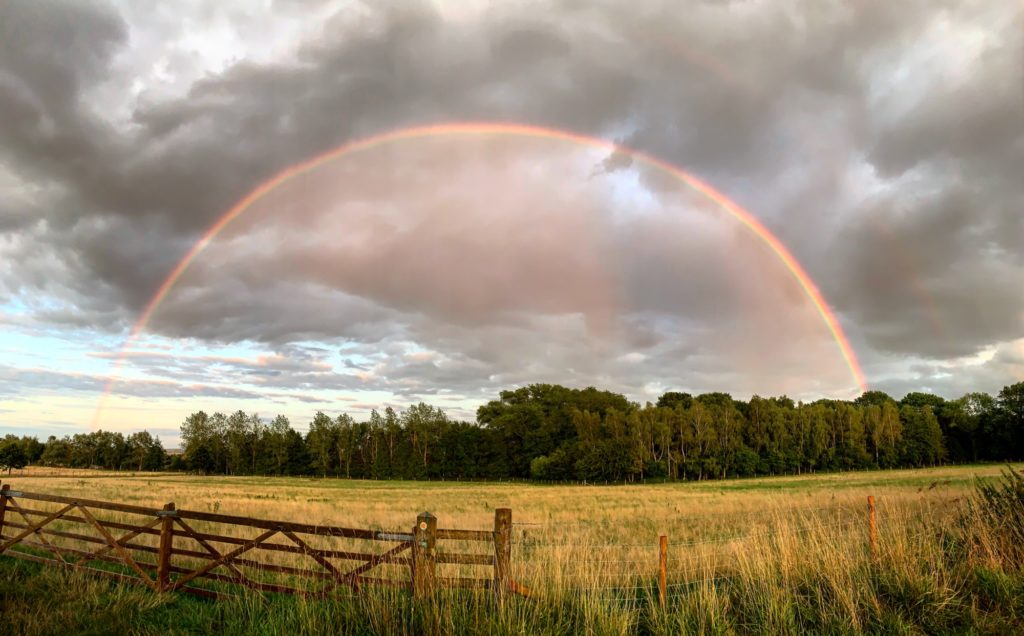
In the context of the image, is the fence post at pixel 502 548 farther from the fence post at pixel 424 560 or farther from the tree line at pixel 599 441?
the tree line at pixel 599 441

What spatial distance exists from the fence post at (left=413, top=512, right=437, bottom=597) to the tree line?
292 ft

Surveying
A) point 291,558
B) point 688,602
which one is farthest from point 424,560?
point 291,558

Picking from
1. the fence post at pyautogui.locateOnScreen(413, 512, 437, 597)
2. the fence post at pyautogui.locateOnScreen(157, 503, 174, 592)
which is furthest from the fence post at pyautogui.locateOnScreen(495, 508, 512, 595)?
Result: the fence post at pyautogui.locateOnScreen(157, 503, 174, 592)

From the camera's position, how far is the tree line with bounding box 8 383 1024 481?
9700cm

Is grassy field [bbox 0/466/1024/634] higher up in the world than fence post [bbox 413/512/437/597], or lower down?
lower down

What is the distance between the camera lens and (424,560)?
25.1 ft

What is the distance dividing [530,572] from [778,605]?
318cm

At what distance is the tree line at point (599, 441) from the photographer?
97.0 meters

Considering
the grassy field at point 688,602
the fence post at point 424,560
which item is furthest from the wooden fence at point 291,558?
the grassy field at point 688,602

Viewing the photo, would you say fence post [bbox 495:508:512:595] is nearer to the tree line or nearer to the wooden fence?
the wooden fence

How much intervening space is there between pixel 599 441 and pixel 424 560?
9103 cm

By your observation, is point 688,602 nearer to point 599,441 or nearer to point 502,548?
point 502,548

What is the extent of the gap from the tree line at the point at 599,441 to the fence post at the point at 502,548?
88.7 meters

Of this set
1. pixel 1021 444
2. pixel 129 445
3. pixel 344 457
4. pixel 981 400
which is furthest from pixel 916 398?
pixel 129 445
